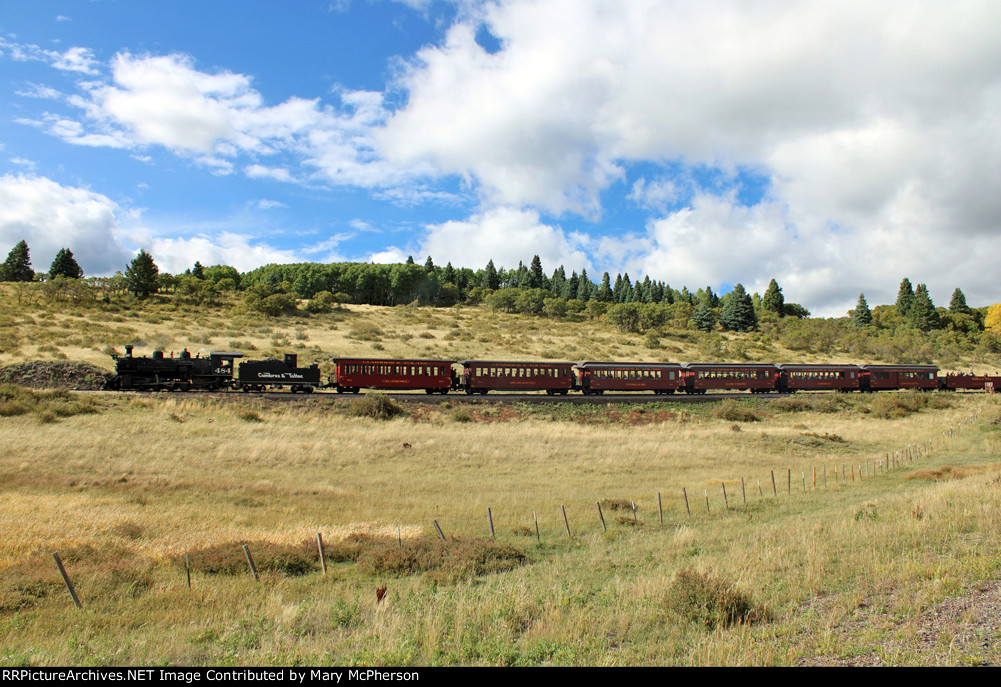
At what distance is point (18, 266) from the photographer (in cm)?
10250

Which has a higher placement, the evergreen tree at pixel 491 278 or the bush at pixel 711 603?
the evergreen tree at pixel 491 278

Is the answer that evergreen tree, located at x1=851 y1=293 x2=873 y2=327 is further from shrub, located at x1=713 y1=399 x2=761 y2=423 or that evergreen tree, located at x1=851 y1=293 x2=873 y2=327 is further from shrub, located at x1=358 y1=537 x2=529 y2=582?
shrub, located at x1=358 y1=537 x2=529 y2=582

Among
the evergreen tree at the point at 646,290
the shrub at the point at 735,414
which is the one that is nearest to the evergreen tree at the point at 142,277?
the shrub at the point at 735,414

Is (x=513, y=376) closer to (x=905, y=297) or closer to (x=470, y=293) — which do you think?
(x=470, y=293)

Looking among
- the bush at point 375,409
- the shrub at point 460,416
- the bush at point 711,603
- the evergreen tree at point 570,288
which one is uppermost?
the evergreen tree at point 570,288

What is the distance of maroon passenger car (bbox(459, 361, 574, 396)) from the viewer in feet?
150

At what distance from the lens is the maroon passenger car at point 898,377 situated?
57.5 m

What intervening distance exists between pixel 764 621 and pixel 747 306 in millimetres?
118586

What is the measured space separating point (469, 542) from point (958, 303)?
16439cm

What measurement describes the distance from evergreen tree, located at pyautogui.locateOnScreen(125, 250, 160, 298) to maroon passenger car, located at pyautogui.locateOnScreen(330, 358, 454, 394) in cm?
5974

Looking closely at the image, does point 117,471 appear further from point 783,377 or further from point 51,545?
point 783,377

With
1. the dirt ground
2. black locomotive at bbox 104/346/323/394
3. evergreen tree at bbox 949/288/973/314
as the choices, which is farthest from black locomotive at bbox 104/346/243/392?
evergreen tree at bbox 949/288/973/314

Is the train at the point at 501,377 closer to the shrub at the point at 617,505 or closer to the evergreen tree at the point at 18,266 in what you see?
the shrub at the point at 617,505

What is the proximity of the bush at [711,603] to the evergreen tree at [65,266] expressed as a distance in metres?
123
